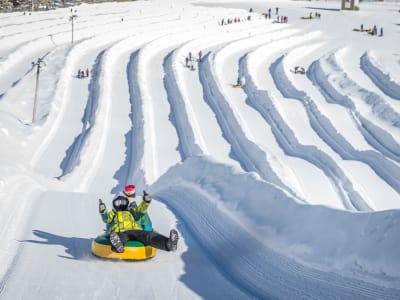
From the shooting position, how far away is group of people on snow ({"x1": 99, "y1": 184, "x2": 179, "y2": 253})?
9.06 m

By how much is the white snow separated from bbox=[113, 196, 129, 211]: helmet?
0.85m

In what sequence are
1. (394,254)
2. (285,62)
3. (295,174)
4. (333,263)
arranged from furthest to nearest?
(285,62)
(295,174)
(333,263)
(394,254)

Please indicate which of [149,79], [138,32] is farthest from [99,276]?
[138,32]

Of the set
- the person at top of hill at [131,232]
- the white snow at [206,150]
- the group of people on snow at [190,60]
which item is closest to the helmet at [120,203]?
the person at top of hill at [131,232]

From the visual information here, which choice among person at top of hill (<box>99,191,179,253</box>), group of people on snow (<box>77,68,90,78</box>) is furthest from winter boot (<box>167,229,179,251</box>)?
group of people on snow (<box>77,68,90,78</box>)

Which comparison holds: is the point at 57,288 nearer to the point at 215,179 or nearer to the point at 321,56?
the point at 215,179

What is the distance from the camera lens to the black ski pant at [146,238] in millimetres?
9109

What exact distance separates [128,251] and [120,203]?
1.00 metres

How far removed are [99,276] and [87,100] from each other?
32449 millimetres

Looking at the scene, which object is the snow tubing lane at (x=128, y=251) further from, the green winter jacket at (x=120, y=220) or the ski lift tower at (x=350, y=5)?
the ski lift tower at (x=350, y=5)

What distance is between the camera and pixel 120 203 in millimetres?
9609

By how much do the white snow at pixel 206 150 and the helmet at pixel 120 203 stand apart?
2.77ft

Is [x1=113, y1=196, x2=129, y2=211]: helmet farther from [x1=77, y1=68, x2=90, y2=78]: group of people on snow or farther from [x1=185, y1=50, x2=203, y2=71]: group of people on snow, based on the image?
[x1=185, y1=50, x2=203, y2=71]: group of people on snow

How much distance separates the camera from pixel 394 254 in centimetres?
653
